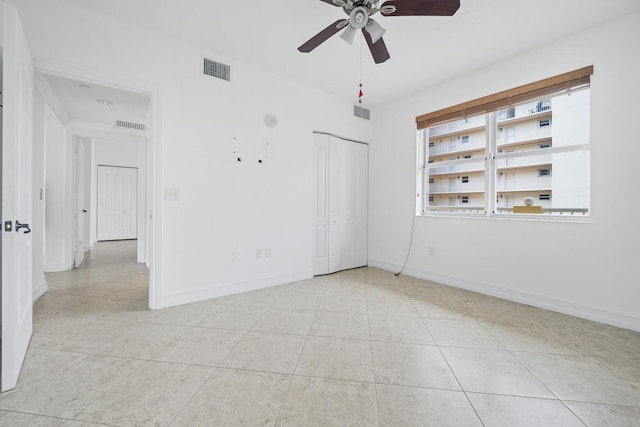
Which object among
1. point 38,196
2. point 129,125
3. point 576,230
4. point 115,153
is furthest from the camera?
point 115,153

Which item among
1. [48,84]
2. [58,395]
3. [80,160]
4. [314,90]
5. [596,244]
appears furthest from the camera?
[80,160]

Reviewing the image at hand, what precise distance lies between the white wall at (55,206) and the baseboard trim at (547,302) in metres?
5.46

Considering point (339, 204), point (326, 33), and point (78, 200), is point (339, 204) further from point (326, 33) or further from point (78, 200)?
point (78, 200)

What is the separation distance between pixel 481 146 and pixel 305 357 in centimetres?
330

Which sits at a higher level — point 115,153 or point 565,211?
point 115,153

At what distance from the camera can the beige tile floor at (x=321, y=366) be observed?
1372mm

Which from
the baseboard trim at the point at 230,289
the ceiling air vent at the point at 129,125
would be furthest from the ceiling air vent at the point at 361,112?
the ceiling air vent at the point at 129,125

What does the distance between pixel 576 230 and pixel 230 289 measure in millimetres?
3683

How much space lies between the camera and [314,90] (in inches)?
153

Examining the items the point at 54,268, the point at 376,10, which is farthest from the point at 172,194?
the point at 54,268

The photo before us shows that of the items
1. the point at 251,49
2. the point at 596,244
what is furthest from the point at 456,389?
the point at 251,49

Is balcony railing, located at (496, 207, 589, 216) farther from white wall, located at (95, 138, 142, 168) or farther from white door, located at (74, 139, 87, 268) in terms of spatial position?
white wall, located at (95, 138, 142, 168)

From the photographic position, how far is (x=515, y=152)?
3.13 meters

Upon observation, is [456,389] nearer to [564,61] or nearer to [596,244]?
[596,244]
